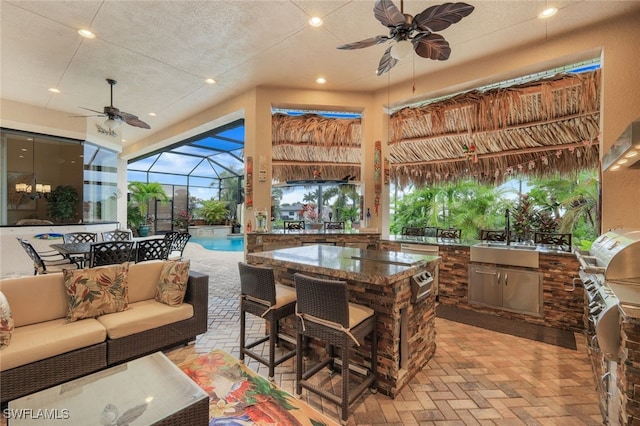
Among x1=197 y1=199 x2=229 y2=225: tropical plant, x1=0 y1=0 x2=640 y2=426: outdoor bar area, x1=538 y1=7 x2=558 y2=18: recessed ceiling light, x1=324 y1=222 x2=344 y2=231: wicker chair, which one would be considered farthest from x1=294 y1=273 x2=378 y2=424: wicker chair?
x1=197 y1=199 x2=229 y2=225: tropical plant

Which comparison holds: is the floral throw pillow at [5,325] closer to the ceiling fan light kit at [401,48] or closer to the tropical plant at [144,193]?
the ceiling fan light kit at [401,48]

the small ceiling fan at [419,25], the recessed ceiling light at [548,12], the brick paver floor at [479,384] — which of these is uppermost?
the recessed ceiling light at [548,12]

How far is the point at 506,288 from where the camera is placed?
12.3 ft

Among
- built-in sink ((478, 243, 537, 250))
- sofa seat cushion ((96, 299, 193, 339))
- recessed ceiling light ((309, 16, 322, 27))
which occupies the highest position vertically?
recessed ceiling light ((309, 16, 322, 27))

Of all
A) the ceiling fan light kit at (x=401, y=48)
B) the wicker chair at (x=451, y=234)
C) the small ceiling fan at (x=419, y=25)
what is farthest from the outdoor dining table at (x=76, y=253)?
the wicker chair at (x=451, y=234)

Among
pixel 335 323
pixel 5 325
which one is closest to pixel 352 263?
pixel 335 323

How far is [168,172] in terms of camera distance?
14.6 m

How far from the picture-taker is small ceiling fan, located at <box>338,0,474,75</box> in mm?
2221

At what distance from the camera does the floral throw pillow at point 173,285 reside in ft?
9.55

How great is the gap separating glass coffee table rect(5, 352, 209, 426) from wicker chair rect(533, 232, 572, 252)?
15.2 ft

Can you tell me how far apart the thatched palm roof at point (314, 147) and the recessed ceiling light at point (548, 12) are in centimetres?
305

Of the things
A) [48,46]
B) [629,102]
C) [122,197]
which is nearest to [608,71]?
[629,102]

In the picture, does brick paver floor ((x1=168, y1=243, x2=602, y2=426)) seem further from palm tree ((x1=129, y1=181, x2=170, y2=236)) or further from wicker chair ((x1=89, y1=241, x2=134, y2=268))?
palm tree ((x1=129, y1=181, x2=170, y2=236))

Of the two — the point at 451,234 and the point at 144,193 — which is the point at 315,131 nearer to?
the point at 451,234
